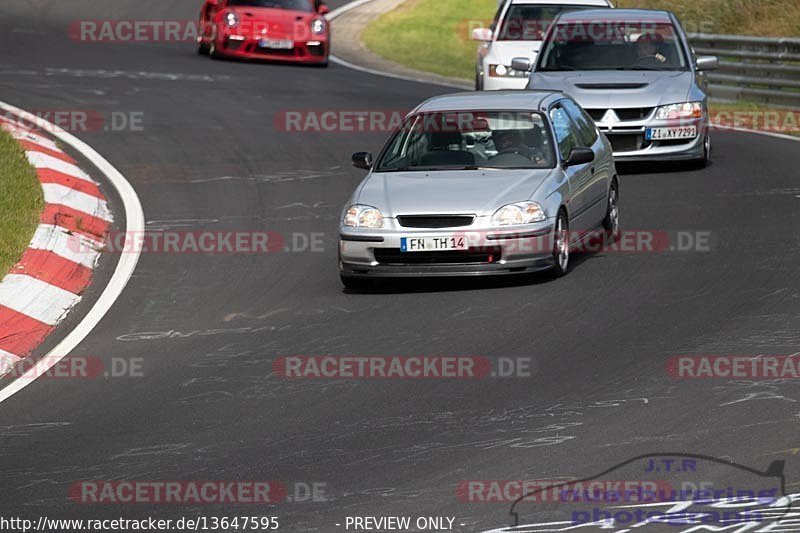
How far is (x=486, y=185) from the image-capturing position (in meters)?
12.3

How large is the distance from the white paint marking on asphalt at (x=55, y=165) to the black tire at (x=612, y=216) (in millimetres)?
5503

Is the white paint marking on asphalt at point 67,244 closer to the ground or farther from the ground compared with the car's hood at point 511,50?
closer to the ground

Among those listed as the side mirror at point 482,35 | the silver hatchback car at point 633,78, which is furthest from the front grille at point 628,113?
the side mirror at point 482,35

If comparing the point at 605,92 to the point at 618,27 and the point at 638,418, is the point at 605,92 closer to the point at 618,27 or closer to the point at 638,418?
the point at 618,27

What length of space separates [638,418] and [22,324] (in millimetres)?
4854

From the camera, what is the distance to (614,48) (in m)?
18.5

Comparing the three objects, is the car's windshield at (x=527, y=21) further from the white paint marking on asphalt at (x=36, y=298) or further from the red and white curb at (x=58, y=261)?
the white paint marking on asphalt at (x=36, y=298)

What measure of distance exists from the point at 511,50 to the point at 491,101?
9.05m

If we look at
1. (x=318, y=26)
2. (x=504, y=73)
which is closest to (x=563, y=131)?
(x=504, y=73)

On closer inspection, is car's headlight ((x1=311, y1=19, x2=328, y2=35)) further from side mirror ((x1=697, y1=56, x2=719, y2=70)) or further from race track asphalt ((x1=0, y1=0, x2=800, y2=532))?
side mirror ((x1=697, y1=56, x2=719, y2=70))

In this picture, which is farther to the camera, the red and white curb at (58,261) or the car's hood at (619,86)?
the car's hood at (619,86)

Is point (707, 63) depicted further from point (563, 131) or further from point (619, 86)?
point (563, 131)

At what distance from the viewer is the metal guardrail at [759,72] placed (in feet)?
78.3

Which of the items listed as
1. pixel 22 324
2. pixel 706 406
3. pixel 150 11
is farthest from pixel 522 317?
pixel 150 11
